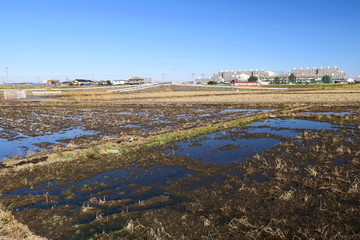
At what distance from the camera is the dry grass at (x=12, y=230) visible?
18.0 ft

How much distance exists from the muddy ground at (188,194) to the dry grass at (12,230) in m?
0.23

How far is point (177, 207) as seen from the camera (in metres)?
6.86

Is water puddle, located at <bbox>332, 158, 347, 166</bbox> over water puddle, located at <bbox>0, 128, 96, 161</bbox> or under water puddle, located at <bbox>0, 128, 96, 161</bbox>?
over

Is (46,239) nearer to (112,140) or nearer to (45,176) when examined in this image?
(45,176)

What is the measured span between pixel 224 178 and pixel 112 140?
331 inches

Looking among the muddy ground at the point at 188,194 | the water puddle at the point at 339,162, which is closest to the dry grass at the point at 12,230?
the muddy ground at the point at 188,194

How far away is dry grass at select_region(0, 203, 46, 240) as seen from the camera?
5.50m

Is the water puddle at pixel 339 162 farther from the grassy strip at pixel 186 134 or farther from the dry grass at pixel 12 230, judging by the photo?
the dry grass at pixel 12 230

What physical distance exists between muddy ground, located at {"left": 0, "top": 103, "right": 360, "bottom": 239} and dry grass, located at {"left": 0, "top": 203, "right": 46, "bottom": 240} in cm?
23

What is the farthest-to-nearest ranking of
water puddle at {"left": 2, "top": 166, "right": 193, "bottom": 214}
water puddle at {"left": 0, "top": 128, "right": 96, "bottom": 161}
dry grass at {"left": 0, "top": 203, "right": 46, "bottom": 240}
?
water puddle at {"left": 0, "top": 128, "right": 96, "bottom": 161}, water puddle at {"left": 2, "top": 166, "right": 193, "bottom": 214}, dry grass at {"left": 0, "top": 203, "right": 46, "bottom": 240}

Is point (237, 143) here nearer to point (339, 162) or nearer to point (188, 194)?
point (339, 162)

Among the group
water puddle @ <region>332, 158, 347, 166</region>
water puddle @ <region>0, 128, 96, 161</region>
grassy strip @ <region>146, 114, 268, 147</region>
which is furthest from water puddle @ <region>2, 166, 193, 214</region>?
water puddle @ <region>332, 158, 347, 166</region>

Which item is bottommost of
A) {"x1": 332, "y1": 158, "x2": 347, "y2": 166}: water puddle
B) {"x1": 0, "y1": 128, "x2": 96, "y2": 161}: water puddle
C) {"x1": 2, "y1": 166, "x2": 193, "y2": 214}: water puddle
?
{"x1": 2, "y1": 166, "x2": 193, "y2": 214}: water puddle

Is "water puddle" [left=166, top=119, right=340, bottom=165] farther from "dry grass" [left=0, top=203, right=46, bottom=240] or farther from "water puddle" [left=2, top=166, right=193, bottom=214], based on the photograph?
"dry grass" [left=0, top=203, right=46, bottom=240]
